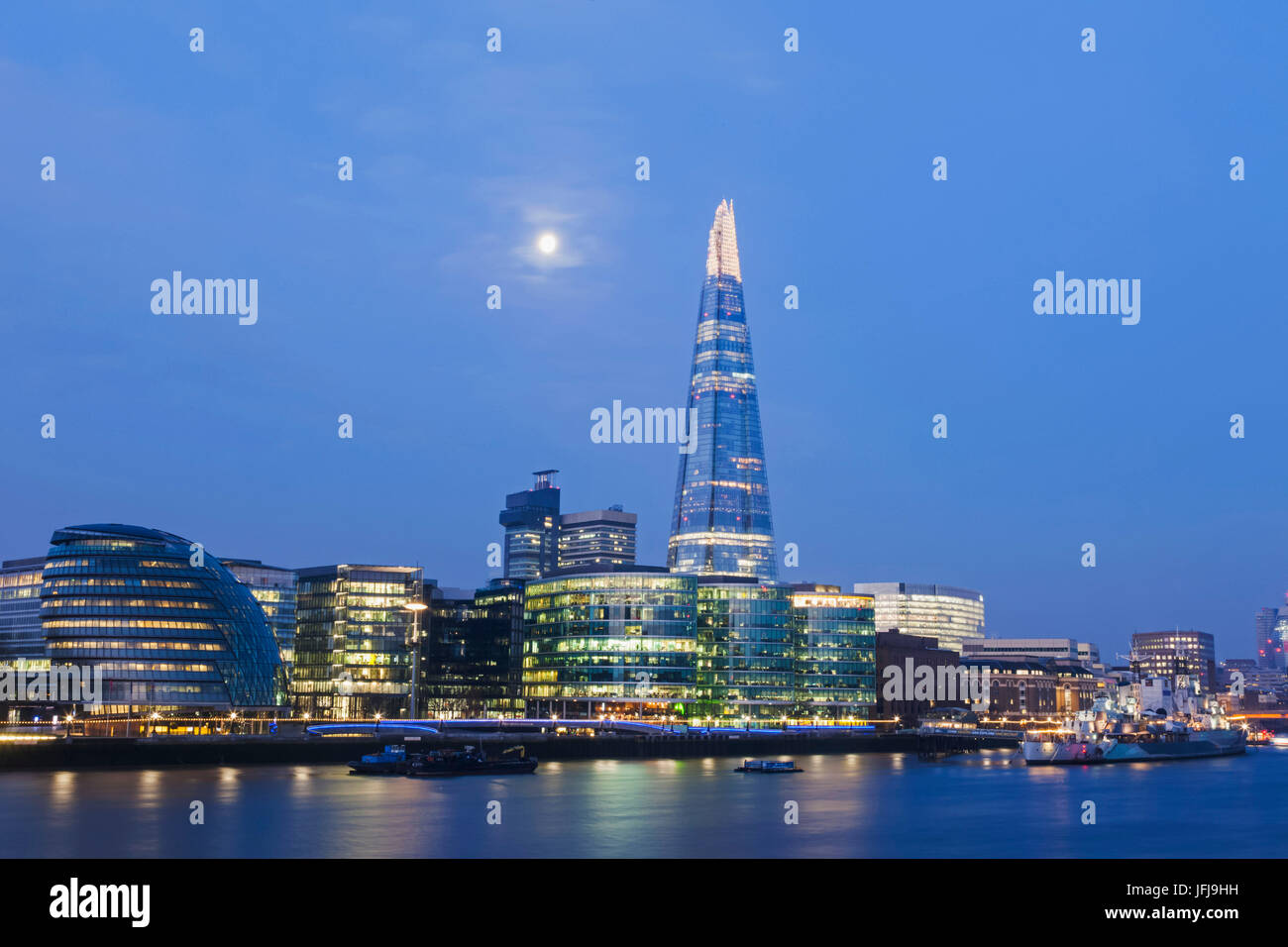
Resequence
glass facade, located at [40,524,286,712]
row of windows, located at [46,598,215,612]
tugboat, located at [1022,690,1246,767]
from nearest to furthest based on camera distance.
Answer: glass facade, located at [40,524,286,712] → row of windows, located at [46,598,215,612] → tugboat, located at [1022,690,1246,767]

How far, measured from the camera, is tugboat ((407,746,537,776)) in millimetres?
124125

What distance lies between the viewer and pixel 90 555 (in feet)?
524

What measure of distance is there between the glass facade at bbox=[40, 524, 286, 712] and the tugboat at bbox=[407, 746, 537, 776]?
4258 centimetres

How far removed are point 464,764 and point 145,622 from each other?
2163 inches

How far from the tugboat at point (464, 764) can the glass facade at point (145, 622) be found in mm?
42579

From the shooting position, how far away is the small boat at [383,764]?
414 feet

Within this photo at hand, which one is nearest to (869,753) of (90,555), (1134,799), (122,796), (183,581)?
(1134,799)

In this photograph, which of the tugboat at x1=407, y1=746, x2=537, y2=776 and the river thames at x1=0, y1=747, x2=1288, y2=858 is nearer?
the river thames at x1=0, y1=747, x2=1288, y2=858

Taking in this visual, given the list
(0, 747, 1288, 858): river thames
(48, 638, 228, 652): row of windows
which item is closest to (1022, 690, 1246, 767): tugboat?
(0, 747, 1288, 858): river thames

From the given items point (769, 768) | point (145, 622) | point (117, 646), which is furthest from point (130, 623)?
point (769, 768)

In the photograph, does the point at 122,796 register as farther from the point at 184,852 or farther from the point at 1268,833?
the point at 1268,833

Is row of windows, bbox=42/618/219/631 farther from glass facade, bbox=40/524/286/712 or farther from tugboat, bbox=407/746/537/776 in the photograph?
tugboat, bbox=407/746/537/776

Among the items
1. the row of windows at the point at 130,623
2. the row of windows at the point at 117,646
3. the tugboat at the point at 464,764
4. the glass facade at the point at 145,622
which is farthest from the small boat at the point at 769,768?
the row of windows at the point at 117,646
